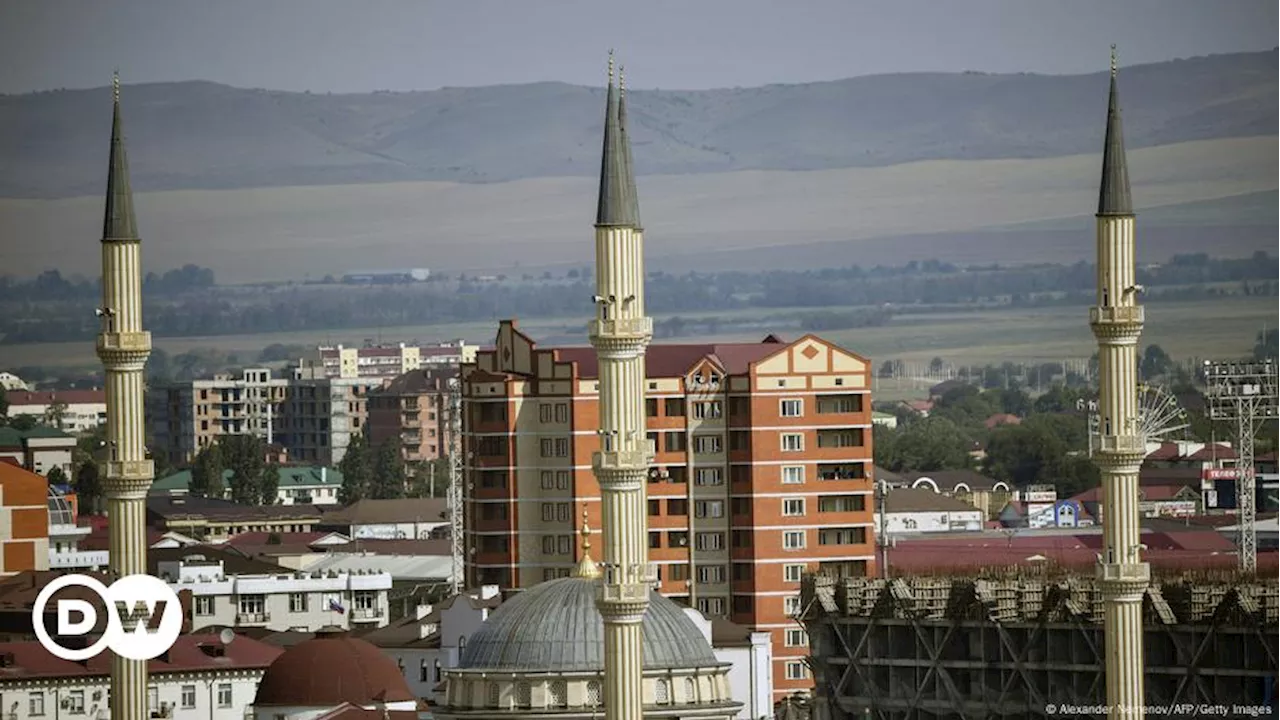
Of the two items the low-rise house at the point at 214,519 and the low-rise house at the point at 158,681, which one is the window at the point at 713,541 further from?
the low-rise house at the point at 214,519

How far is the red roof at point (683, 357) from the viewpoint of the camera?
368 feet

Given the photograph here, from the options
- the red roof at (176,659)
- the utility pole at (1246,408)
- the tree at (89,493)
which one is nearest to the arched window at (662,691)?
the red roof at (176,659)

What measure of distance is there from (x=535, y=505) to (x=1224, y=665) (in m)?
45.3

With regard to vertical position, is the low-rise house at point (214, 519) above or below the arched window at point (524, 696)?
below

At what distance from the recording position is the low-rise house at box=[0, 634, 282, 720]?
88750 millimetres

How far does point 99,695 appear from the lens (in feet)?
291

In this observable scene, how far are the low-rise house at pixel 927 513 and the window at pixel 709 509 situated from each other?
162 ft

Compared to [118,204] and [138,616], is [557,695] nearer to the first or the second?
[138,616]

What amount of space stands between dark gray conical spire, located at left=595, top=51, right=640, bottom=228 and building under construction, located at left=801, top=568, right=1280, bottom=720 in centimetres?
1606

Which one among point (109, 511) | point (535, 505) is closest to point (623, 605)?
point (109, 511)

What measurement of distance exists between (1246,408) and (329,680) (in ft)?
91.5

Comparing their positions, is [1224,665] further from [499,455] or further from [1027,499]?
[1027,499]

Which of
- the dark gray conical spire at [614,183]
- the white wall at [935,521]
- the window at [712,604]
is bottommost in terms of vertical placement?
the white wall at [935,521]

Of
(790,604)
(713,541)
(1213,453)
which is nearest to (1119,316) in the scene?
(790,604)
